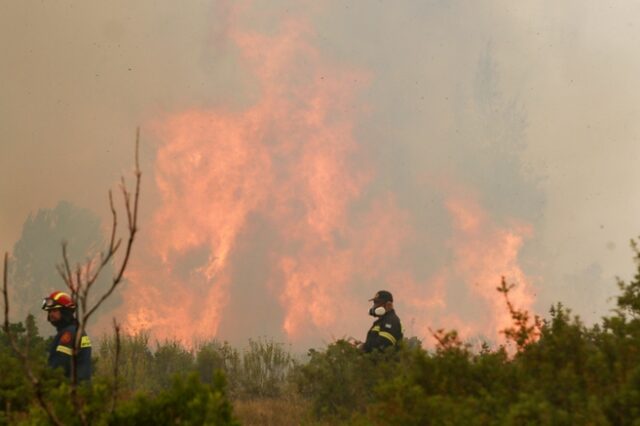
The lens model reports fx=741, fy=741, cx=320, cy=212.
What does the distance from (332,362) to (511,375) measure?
5.00 meters

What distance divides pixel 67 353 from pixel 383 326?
517cm

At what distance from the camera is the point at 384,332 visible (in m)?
12.1

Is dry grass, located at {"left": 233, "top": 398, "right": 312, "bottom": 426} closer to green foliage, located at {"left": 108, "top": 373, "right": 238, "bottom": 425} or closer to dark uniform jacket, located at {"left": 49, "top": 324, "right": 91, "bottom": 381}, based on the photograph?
dark uniform jacket, located at {"left": 49, "top": 324, "right": 91, "bottom": 381}

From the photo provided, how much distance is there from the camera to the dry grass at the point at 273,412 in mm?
10719

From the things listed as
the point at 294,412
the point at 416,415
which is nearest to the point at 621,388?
the point at 416,415

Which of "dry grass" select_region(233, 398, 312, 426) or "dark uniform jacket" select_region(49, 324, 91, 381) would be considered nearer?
"dark uniform jacket" select_region(49, 324, 91, 381)

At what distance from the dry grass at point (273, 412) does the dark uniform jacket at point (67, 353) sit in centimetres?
224

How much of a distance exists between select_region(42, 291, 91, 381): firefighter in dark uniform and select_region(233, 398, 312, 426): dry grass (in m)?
2.27

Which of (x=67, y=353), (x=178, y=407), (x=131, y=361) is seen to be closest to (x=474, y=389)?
(x=178, y=407)

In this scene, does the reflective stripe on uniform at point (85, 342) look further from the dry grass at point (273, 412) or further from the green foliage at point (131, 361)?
the green foliage at point (131, 361)

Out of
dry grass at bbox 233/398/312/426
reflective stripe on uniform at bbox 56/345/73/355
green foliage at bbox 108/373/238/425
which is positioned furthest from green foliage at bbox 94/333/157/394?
green foliage at bbox 108/373/238/425

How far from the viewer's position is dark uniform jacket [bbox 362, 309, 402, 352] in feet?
39.3

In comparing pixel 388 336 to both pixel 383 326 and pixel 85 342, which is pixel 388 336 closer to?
pixel 383 326

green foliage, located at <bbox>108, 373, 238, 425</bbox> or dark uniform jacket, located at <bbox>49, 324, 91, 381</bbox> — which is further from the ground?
dark uniform jacket, located at <bbox>49, 324, 91, 381</bbox>
